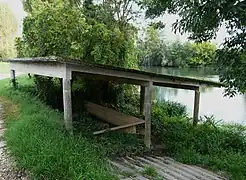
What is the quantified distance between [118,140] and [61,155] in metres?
2.77

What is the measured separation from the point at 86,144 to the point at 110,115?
3.54m

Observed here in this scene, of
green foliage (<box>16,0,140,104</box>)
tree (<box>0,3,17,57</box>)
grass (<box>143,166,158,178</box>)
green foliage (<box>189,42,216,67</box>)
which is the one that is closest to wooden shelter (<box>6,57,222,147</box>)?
green foliage (<box>189,42,216,67</box>)

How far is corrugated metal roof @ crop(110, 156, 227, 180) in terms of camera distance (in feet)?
14.1

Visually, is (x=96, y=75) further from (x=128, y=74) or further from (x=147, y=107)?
(x=147, y=107)

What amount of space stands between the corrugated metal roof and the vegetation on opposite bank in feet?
0.99

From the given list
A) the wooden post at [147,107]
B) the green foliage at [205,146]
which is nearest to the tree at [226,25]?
the wooden post at [147,107]

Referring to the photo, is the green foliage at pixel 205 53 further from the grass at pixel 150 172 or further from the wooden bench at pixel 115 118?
the wooden bench at pixel 115 118

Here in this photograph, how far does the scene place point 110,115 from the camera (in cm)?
834

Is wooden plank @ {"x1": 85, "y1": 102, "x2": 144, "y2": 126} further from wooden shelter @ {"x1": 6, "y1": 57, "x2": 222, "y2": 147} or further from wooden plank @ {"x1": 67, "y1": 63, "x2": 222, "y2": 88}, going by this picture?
wooden plank @ {"x1": 67, "y1": 63, "x2": 222, "y2": 88}

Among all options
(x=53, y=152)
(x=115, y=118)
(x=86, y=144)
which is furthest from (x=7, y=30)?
(x=53, y=152)

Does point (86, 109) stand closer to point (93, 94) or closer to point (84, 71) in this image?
point (93, 94)

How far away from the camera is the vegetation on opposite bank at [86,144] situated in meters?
3.63

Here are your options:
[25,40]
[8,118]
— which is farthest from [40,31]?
[8,118]

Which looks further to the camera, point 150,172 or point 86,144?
point 86,144
